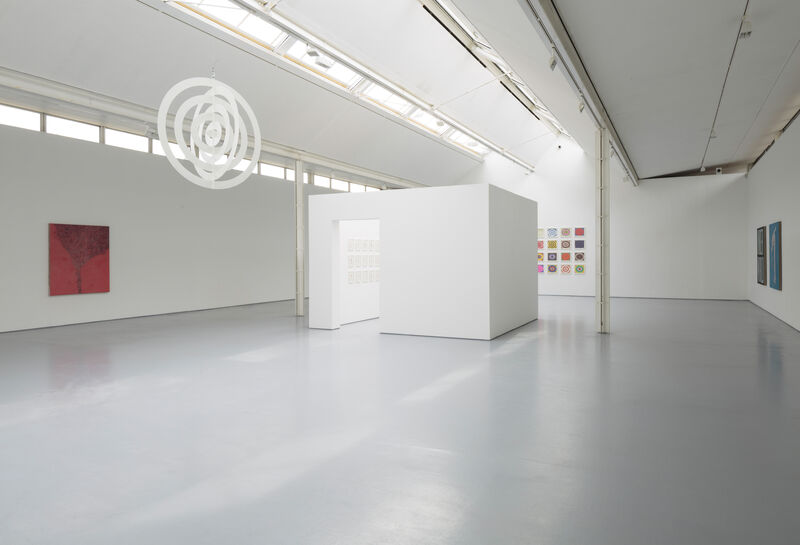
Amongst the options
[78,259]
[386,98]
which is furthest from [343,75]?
[78,259]

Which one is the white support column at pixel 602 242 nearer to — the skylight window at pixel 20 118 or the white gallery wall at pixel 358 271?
the white gallery wall at pixel 358 271

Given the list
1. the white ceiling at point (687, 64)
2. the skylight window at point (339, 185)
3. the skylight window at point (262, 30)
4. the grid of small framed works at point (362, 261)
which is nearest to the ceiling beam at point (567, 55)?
the white ceiling at point (687, 64)

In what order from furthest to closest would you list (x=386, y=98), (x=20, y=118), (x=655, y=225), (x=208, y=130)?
(x=655, y=225), (x=386, y=98), (x=20, y=118), (x=208, y=130)

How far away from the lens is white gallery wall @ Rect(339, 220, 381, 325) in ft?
48.8

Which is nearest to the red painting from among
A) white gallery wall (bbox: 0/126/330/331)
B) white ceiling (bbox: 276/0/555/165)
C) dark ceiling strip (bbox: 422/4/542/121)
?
white gallery wall (bbox: 0/126/330/331)

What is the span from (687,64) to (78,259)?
15606mm

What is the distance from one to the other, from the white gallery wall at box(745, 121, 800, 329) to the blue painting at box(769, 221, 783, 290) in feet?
0.70

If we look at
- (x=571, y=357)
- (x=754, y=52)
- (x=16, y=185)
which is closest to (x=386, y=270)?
(x=571, y=357)

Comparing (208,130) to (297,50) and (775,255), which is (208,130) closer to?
(297,50)

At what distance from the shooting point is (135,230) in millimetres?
16531

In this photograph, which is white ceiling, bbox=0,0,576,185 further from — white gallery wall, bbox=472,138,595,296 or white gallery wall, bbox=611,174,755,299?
white gallery wall, bbox=611,174,755,299

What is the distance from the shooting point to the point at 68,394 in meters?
7.43

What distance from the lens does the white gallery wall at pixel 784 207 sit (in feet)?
40.8

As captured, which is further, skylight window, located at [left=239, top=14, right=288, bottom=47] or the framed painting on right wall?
the framed painting on right wall
